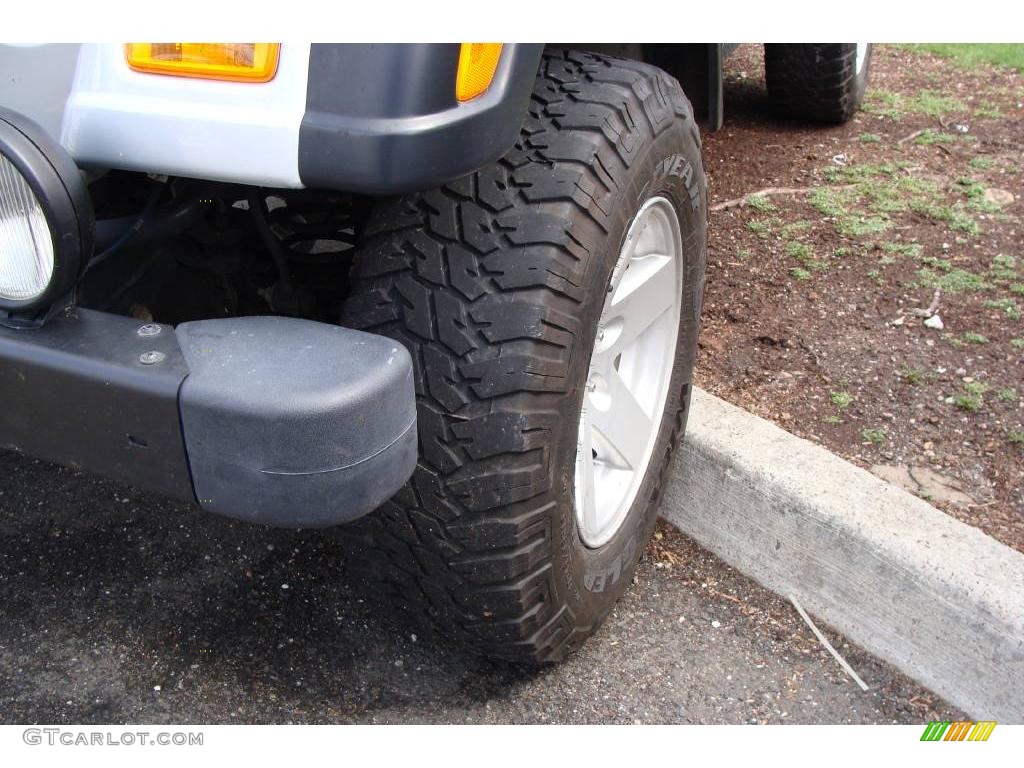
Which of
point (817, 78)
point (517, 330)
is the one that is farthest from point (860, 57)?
point (517, 330)

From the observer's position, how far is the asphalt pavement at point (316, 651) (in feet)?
6.52

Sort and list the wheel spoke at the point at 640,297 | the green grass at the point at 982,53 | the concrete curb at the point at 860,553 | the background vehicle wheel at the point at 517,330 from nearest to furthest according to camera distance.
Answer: the background vehicle wheel at the point at 517,330 → the concrete curb at the point at 860,553 → the wheel spoke at the point at 640,297 → the green grass at the point at 982,53

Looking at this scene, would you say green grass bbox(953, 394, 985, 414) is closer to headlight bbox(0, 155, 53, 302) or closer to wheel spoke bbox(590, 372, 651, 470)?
wheel spoke bbox(590, 372, 651, 470)

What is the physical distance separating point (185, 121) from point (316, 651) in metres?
1.17

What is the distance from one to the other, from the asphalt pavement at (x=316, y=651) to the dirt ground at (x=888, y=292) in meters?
0.49

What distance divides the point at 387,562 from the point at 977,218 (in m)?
2.51

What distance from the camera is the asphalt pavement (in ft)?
6.52

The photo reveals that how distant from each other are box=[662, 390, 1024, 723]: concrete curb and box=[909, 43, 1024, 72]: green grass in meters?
3.43

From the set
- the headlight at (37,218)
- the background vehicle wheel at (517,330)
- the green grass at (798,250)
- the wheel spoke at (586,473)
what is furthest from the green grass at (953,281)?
the headlight at (37,218)

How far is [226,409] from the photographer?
4.19ft

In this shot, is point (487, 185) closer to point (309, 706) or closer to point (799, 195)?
point (309, 706)

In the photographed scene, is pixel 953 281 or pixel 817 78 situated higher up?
pixel 817 78

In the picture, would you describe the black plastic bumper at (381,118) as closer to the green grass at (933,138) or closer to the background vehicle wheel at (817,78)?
the background vehicle wheel at (817,78)

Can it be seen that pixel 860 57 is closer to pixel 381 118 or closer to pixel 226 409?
pixel 381 118
